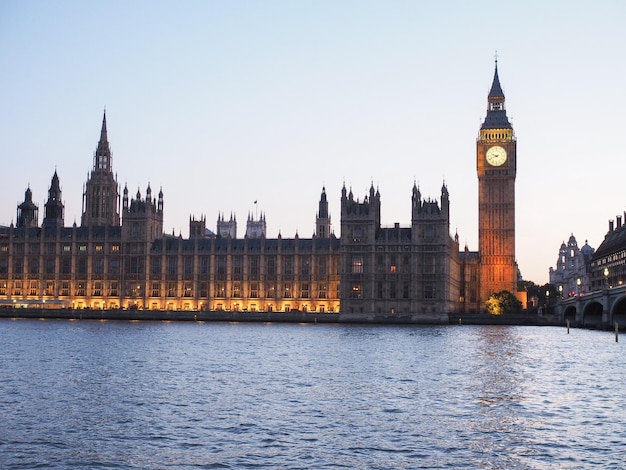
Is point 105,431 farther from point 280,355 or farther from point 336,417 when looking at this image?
point 280,355

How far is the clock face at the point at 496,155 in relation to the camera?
584ft

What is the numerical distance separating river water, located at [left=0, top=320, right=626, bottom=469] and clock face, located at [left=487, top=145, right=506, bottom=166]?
368 feet

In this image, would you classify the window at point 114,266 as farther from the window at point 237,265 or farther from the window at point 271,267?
the window at point 271,267

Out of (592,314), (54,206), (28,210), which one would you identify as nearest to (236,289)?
(54,206)

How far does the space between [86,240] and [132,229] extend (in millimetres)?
9722

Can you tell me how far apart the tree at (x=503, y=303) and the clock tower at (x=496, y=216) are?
9625mm

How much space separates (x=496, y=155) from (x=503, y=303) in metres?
34.7

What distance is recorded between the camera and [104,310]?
159000 millimetres

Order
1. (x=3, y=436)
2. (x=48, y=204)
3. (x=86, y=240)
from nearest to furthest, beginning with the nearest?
(x=3, y=436)
(x=86, y=240)
(x=48, y=204)

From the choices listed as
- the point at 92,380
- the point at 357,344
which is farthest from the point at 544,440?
the point at 357,344

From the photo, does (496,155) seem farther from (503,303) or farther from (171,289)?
(171,289)

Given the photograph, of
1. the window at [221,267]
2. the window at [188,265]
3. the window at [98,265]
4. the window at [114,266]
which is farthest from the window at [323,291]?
the window at [98,265]

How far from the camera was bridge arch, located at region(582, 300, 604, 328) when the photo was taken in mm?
127194

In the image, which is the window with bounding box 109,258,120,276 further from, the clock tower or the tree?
the tree
